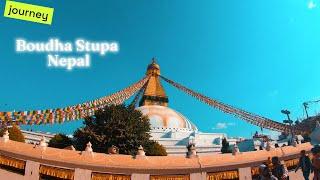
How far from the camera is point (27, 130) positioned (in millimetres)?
51438

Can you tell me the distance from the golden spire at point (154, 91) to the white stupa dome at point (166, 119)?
29.8 ft

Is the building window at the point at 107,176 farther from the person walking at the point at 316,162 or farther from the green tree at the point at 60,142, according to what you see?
the green tree at the point at 60,142

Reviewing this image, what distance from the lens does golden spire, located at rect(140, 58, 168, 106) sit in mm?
80125

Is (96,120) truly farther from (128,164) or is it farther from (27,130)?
(27,130)

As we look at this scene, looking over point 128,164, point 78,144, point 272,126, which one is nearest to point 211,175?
point 128,164

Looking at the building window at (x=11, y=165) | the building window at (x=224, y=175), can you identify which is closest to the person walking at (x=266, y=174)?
the building window at (x=224, y=175)

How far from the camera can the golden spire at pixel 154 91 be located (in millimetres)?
80125

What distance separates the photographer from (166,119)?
65.9 m

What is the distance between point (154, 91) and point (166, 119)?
54.0 ft

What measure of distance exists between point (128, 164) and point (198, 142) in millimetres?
33541

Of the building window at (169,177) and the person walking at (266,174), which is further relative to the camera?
the building window at (169,177)

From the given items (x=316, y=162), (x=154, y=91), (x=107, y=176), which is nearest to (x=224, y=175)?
(x=107, y=176)

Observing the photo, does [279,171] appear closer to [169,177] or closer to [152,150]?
[169,177]

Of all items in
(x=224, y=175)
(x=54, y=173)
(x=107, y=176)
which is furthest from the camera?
(x=224, y=175)
